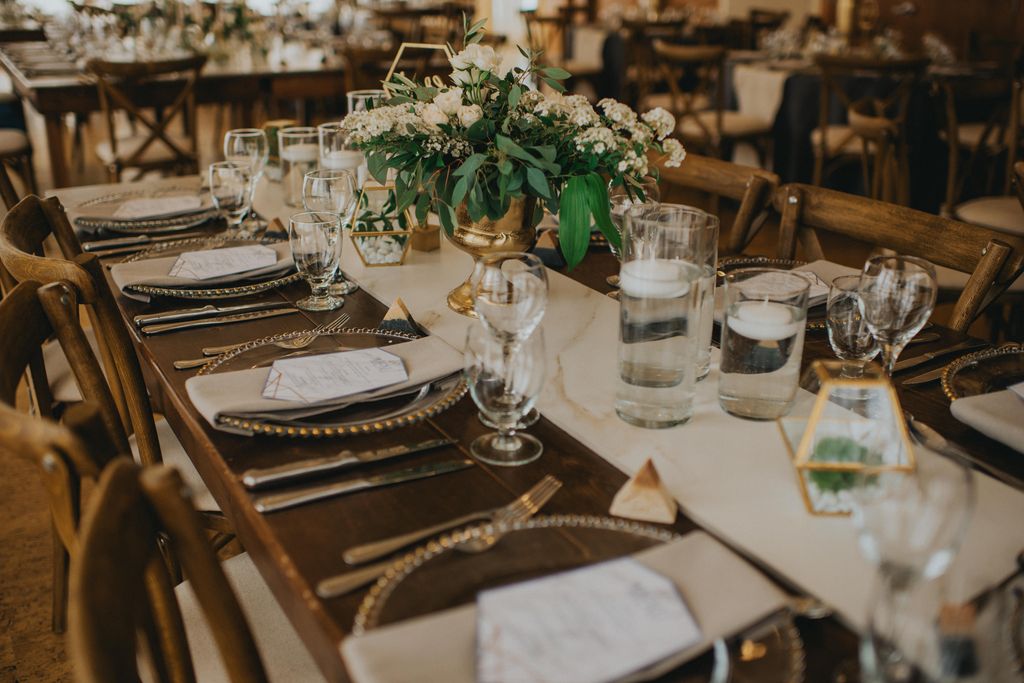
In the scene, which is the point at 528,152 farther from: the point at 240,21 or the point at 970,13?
the point at 970,13

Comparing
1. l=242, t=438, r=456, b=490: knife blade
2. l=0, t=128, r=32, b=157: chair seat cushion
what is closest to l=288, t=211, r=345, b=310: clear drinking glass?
l=242, t=438, r=456, b=490: knife blade

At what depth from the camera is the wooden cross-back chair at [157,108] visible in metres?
4.02

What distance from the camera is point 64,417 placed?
38.5 inches

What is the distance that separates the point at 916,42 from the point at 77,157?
6642 mm

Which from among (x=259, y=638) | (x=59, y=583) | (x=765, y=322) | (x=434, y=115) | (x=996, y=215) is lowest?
(x=59, y=583)

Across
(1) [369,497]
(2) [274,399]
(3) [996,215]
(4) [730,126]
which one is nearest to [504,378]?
(1) [369,497]

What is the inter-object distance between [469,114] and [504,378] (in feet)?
1.55

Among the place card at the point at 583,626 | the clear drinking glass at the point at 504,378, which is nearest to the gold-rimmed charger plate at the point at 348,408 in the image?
the clear drinking glass at the point at 504,378

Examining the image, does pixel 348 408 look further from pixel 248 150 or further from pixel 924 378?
pixel 248 150

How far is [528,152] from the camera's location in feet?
4.68

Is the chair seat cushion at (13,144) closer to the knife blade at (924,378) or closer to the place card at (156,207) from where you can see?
the place card at (156,207)

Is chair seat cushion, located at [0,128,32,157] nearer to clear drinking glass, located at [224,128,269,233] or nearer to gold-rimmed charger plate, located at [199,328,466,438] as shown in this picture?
clear drinking glass, located at [224,128,269,233]

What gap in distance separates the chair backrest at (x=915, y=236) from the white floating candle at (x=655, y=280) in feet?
2.68

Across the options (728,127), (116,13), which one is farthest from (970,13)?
(116,13)
